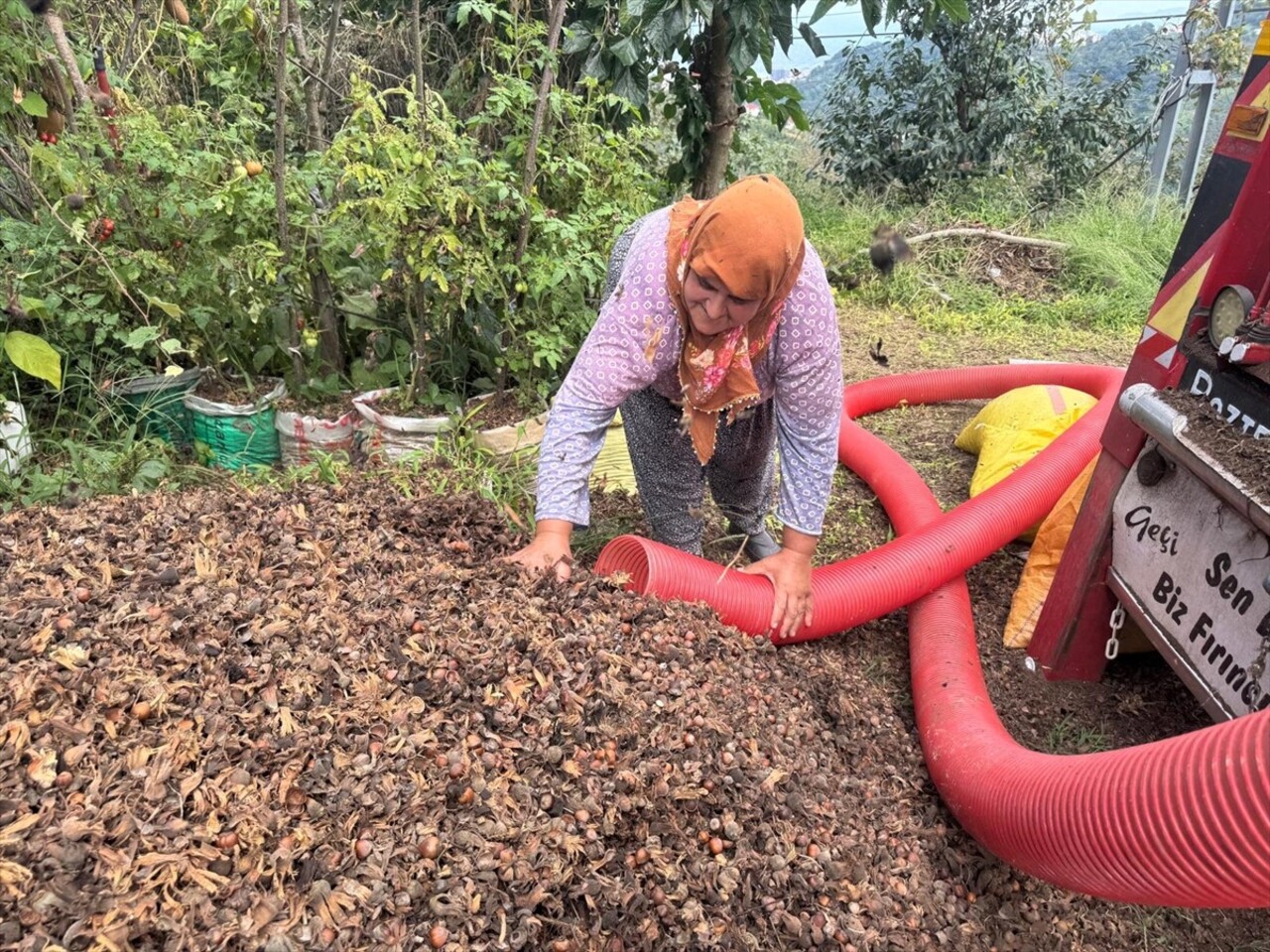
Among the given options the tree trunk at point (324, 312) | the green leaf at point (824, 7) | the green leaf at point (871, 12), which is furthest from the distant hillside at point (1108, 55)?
the tree trunk at point (324, 312)

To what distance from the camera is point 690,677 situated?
186 centimetres

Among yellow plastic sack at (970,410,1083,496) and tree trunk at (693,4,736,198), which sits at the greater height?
tree trunk at (693,4,736,198)

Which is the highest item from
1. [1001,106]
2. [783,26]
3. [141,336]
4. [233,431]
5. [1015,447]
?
[783,26]

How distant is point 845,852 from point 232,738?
3.99ft

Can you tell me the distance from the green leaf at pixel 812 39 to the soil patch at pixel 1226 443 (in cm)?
284

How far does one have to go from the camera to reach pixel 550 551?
2.08 meters

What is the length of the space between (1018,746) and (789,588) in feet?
2.23

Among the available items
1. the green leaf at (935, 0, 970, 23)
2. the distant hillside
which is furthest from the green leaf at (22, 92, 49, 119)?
the distant hillside

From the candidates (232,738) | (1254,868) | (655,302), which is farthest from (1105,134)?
(232,738)

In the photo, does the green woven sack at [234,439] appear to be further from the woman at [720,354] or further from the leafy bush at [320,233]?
the woman at [720,354]

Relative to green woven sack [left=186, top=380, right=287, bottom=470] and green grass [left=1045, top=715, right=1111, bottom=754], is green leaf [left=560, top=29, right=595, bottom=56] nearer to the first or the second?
green woven sack [left=186, top=380, right=287, bottom=470]

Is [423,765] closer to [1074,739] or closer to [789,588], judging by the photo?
[789,588]

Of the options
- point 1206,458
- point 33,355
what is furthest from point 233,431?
point 1206,458

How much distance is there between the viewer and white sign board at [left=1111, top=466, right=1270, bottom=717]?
1760mm
